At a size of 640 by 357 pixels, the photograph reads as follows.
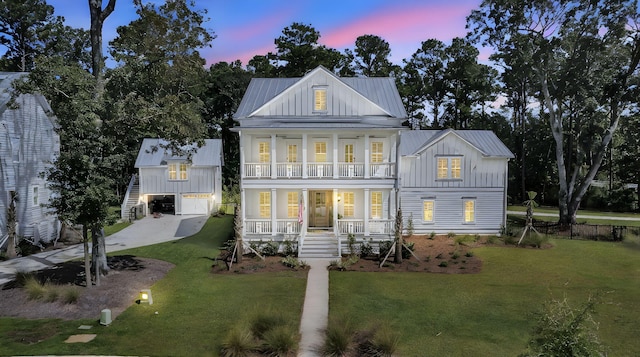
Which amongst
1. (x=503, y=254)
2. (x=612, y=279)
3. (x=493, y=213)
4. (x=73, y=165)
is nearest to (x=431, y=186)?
(x=493, y=213)

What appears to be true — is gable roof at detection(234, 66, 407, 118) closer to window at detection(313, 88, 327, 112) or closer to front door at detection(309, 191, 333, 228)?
window at detection(313, 88, 327, 112)

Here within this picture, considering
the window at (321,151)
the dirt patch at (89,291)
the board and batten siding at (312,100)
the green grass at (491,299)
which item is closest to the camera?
the green grass at (491,299)

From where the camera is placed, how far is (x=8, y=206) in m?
22.0

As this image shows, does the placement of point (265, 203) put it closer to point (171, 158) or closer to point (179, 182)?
point (179, 182)

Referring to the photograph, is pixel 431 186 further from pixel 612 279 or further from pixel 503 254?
pixel 612 279

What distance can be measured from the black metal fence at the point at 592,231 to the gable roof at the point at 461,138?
6.18 meters

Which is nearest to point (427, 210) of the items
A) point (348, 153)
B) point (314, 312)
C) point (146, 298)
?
point (348, 153)

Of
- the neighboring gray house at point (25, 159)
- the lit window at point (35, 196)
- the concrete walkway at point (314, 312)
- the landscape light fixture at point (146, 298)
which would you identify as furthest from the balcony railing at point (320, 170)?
the lit window at point (35, 196)

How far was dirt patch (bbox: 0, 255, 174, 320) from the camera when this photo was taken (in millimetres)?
13414

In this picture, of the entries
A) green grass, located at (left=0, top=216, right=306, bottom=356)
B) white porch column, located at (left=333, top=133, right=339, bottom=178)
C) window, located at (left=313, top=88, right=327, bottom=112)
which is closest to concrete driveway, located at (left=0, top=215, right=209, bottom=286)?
green grass, located at (left=0, top=216, right=306, bottom=356)

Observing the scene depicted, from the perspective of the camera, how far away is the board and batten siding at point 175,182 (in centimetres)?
3553

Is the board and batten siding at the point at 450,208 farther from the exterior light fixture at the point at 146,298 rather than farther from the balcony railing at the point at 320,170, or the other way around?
the exterior light fixture at the point at 146,298

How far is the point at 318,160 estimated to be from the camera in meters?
24.4

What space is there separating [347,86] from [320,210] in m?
7.47
